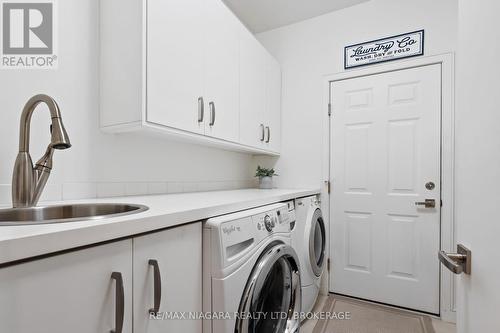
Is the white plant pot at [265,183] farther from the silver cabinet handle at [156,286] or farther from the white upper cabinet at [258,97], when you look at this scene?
the silver cabinet handle at [156,286]

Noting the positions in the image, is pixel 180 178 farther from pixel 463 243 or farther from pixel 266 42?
pixel 266 42

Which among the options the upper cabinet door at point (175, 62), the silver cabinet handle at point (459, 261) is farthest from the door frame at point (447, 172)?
the upper cabinet door at point (175, 62)

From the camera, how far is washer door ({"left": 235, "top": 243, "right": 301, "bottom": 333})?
115 cm

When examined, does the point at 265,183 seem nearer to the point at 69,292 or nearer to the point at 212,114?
the point at 212,114

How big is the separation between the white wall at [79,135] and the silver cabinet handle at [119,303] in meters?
0.79

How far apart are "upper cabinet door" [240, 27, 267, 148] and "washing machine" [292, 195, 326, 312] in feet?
2.26

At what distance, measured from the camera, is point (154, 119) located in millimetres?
1332

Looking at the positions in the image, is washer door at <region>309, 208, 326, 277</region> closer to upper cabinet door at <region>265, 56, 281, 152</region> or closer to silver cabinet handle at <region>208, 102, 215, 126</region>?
upper cabinet door at <region>265, 56, 281, 152</region>

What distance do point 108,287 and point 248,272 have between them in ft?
1.90

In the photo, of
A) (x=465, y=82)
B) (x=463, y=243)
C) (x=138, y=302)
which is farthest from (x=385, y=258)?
(x=138, y=302)

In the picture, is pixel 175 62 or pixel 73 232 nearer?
pixel 73 232

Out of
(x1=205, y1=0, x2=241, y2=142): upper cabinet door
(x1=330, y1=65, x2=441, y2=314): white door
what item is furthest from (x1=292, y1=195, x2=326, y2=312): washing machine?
(x1=205, y1=0, x2=241, y2=142): upper cabinet door

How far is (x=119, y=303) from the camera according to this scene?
2.28ft

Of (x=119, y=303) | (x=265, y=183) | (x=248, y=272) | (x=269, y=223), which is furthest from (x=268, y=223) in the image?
(x=265, y=183)
